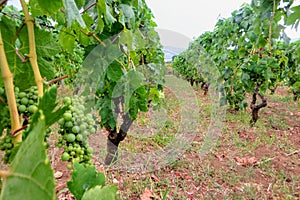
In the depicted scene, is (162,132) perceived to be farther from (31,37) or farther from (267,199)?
(31,37)

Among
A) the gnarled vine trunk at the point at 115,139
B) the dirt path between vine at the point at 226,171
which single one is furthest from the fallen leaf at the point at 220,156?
the gnarled vine trunk at the point at 115,139

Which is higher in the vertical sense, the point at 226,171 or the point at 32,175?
the point at 32,175

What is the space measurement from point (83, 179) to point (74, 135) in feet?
0.23

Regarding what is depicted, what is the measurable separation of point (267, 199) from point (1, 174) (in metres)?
2.55

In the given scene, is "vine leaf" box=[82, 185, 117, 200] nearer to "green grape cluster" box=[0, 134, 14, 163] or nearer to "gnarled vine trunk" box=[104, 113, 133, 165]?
"green grape cluster" box=[0, 134, 14, 163]

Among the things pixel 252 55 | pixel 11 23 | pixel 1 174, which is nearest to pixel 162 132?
pixel 252 55

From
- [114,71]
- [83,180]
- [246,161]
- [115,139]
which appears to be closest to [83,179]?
[83,180]

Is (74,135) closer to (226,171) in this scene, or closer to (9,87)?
(9,87)

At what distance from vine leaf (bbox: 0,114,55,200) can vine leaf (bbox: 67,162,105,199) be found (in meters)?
0.25

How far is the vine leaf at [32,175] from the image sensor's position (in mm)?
170

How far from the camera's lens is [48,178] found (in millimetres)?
171

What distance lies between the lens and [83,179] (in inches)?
17.1

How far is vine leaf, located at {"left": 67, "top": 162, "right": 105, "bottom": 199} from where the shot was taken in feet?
1.40

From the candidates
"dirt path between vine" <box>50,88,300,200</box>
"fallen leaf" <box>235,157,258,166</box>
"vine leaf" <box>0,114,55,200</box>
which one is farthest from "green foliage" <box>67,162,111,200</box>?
"fallen leaf" <box>235,157,258,166</box>
